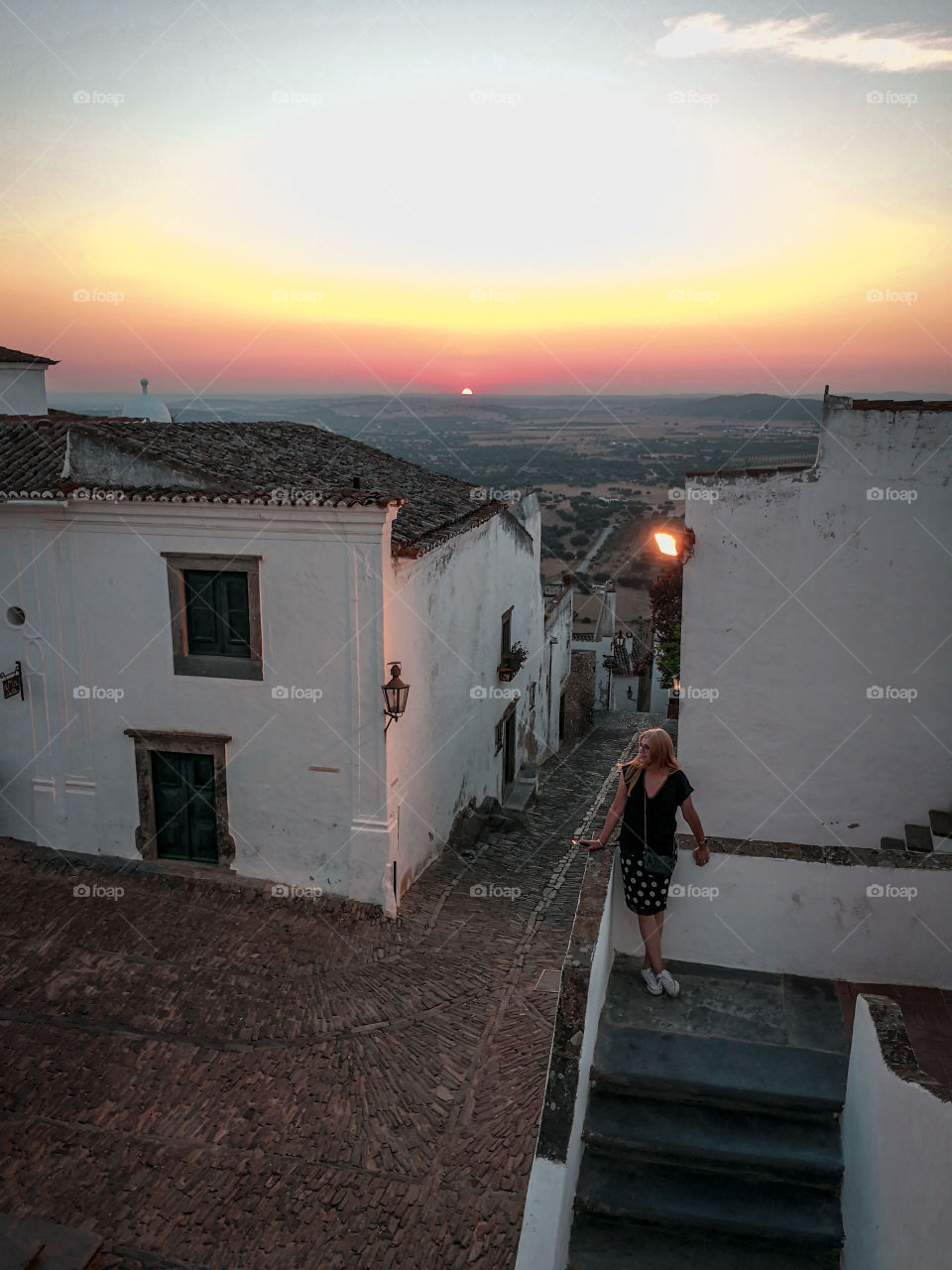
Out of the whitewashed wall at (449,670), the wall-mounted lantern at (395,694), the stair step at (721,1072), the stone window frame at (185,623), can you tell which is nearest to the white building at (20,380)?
the whitewashed wall at (449,670)

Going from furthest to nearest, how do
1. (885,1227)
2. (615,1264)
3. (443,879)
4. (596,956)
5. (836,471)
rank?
(443,879) → (836,471) → (596,956) → (615,1264) → (885,1227)

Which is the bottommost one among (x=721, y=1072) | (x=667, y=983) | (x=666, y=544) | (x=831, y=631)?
(x=721, y=1072)

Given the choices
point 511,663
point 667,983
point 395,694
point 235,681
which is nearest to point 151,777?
point 235,681

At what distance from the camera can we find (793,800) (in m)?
7.76

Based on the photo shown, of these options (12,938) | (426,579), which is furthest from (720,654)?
(12,938)

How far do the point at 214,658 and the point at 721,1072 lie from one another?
7.56m

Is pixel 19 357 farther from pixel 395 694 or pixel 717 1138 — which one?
pixel 717 1138

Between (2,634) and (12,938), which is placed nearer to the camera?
(12,938)

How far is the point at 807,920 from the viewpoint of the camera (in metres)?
5.50

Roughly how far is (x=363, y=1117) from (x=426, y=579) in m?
5.99

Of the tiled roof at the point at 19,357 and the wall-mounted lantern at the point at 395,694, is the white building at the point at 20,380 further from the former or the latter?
the wall-mounted lantern at the point at 395,694

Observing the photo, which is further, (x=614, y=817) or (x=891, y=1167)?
(x=614, y=817)

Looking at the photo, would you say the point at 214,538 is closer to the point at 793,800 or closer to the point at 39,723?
the point at 39,723

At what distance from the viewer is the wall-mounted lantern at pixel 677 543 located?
7297 mm
